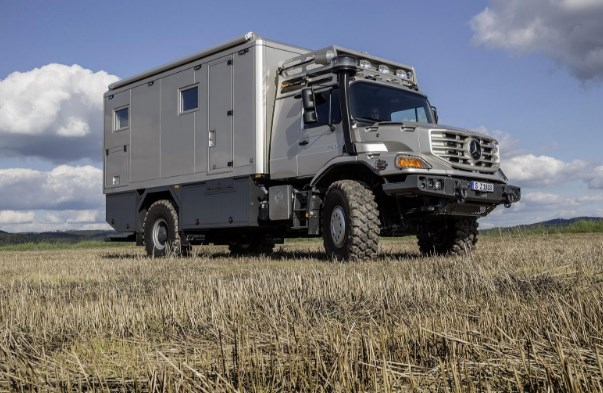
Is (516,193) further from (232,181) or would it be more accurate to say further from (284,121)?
(232,181)

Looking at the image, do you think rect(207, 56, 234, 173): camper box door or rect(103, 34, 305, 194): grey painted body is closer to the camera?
rect(103, 34, 305, 194): grey painted body

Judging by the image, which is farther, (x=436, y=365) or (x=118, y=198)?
(x=118, y=198)

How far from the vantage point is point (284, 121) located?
10.7m

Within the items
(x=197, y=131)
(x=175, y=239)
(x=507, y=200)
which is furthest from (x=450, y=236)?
(x=175, y=239)

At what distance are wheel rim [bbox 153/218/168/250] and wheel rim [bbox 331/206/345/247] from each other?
486 centimetres

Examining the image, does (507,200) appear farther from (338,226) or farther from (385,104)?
(338,226)

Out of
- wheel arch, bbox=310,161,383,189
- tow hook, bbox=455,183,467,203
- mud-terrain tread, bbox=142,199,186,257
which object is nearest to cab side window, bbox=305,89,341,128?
wheel arch, bbox=310,161,383,189

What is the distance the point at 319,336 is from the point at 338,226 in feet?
21.8

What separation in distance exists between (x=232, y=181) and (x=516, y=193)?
484 cm

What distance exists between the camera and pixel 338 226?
31.4 ft

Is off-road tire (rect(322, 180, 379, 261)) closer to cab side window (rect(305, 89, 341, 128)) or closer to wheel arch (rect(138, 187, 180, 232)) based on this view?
cab side window (rect(305, 89, 341, 128))

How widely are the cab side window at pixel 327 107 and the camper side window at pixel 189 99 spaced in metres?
3.40

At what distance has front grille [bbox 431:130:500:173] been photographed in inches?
371

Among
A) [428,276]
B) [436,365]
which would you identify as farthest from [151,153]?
[436,365]
